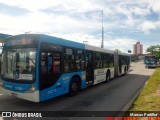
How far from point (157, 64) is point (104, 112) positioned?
137 ft

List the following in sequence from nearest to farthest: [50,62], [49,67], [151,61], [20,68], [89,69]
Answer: [20,68] → [49,67] → [50,62] → [89,69] → [151,61]

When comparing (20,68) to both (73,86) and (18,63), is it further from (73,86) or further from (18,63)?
(73,86)

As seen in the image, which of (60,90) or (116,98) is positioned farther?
(116,98)

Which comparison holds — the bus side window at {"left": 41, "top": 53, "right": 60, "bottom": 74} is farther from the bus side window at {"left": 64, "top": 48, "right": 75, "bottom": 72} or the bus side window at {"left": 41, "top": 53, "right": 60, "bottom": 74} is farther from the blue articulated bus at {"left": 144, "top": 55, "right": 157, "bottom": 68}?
the blue articulated bus at {"left": 144, "top": 55, "right": 157, "bottom": 68}

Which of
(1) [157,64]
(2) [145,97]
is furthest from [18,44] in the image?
(1) [157,64]

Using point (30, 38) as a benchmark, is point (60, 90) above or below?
below

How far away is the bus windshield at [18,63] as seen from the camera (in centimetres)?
787

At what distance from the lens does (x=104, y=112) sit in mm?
8016

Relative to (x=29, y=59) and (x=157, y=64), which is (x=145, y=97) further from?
(x=157, y=64)

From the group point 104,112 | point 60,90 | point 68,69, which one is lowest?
point 104,112

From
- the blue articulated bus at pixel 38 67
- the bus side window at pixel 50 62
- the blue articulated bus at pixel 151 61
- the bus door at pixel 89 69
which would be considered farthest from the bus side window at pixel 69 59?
the blue articulated bus at pixel 151 61

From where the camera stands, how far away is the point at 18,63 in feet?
27.0

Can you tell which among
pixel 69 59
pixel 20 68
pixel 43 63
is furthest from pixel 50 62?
pixel 69 59

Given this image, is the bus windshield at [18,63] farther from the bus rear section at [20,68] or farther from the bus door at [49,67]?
the bus door at [49,67]
